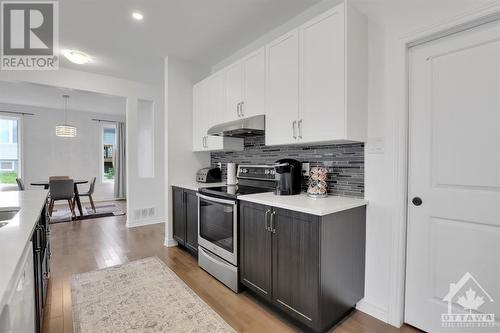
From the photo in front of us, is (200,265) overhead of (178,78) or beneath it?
beneath

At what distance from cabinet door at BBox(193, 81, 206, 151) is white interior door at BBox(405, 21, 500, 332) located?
7.88 feet

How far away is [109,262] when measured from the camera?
2.84 metres

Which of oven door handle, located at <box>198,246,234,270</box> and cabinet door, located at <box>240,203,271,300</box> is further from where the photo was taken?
oven door handle, located at <box>198,246,234,270</box>

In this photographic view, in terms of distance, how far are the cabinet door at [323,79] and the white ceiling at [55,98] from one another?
3.76 m

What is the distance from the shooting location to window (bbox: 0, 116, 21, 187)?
603cm

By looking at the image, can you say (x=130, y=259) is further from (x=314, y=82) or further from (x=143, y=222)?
(x=314, y=82)

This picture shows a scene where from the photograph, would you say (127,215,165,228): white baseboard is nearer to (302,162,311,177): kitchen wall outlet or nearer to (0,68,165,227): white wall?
(0,68,165,227): white wall

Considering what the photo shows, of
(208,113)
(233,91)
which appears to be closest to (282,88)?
(233,91)

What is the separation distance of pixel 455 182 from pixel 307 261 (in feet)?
3.51

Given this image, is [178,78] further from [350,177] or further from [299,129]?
[350,177]

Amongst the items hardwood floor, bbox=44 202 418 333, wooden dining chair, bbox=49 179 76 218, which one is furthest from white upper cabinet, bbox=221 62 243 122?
wooden dining chair, bbox=49 179 76 218

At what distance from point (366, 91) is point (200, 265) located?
2350mm

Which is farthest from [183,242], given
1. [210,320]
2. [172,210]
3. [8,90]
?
[8,90]

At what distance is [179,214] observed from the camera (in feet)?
10.8
